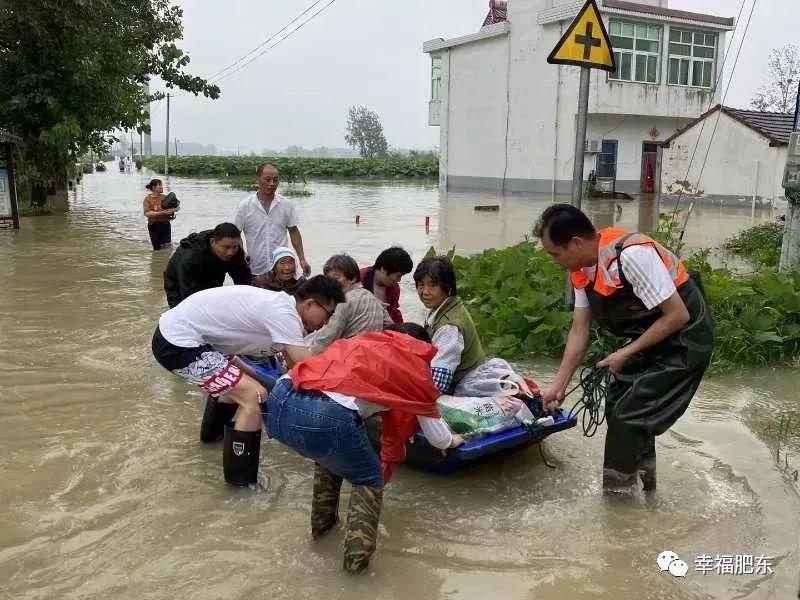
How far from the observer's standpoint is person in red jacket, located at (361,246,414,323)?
570 centimetres

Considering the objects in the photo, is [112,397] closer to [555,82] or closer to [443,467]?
[443,467]


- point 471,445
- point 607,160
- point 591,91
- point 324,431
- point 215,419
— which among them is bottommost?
point 215,419

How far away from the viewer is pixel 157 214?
13.4m

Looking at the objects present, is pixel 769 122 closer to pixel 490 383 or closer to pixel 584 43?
pixel 584 43

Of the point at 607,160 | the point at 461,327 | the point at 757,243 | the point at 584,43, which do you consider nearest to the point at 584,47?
the point at 584,43

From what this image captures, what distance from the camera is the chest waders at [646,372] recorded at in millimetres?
3975

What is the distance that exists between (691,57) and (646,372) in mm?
32988

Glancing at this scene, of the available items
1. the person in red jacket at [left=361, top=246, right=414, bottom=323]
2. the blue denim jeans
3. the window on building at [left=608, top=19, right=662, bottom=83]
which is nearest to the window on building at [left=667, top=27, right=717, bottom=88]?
the window on building at [left=608, top=19, right=662, bottom=83]

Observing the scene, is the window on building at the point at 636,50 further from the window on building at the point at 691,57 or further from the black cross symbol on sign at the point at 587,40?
the black cross symbol on sign at the point at 587,40

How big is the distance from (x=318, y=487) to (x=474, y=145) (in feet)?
114

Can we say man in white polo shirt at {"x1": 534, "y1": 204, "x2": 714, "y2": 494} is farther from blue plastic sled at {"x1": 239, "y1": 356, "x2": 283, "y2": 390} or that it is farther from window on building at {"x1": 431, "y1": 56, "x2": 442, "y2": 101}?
window on building at {"x1": 431, "y1": 56, "x2": 442, "y2": 101}

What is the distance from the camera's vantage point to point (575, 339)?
440 centimetres

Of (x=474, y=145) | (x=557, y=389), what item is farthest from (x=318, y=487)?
(x=474, y=145)

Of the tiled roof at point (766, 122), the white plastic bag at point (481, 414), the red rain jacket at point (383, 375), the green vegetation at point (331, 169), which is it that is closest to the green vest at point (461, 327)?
the white plastic bag at point (481, 414)
